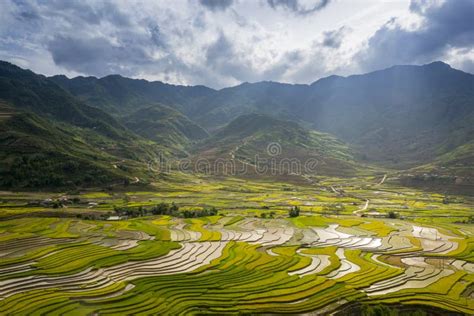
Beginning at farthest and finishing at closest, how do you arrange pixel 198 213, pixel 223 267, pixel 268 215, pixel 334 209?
1. pixel 334 209
2. pixel 268 215
3. pixel 198 213
4. pixel 223 267

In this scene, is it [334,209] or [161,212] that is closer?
[161,212]

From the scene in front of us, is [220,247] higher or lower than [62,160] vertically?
lower

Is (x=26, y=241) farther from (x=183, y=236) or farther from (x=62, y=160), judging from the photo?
(x=62, y=160)

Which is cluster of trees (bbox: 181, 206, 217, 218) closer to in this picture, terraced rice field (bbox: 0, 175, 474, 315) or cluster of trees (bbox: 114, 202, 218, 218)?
cluster of trees (bbox: 114, 202, 218, 218)

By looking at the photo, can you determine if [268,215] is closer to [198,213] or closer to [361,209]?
[198,213]

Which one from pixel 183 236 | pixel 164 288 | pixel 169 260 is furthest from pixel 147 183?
pixel 164 288

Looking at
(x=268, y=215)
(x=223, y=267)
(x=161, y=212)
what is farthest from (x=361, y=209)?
(x=223, y=267)

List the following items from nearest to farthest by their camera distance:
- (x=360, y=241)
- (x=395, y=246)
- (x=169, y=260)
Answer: (x=169, y=260) < (x=395, y=246) < (x=360, y=241)

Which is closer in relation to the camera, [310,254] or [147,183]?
[310,254]

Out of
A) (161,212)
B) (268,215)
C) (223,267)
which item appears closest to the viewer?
(223,267)
